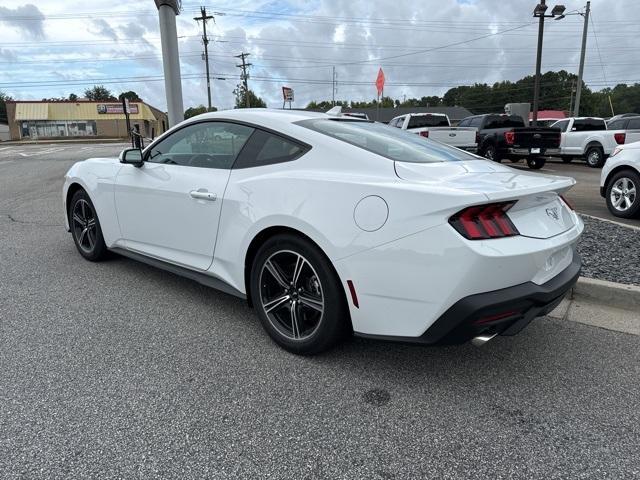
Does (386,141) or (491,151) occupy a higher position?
(386,141)

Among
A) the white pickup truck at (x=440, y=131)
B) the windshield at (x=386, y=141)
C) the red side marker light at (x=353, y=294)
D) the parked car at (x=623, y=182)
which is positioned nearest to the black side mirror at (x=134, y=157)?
the windshield at (x=386, y=141)

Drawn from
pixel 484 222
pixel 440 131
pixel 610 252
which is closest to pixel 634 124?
pixel 440 131

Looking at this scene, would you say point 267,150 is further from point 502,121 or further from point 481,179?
point 502,121

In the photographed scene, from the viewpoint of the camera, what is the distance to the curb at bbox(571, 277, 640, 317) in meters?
→ 3.82

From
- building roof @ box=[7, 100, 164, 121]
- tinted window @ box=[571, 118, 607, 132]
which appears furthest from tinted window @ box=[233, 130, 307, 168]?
building roof @ box=[7, 100, 164, 121]

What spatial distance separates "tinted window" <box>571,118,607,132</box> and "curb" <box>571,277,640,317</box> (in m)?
15.5

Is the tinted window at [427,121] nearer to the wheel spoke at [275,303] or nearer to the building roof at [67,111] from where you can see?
the wheel spoke at [275,303]

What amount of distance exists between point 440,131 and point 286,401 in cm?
1329

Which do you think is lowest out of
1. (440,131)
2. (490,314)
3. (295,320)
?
(295,320)

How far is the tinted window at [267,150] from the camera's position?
3150 millimetres

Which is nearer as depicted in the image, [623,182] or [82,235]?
[82,235]

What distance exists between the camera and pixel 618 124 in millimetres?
16281

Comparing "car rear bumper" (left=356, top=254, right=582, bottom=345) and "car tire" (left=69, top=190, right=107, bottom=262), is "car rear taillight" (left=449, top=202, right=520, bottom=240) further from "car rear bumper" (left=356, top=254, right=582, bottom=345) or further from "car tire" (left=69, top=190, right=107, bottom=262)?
"car tire" (left=69, top=190, right=107, bottom=262)

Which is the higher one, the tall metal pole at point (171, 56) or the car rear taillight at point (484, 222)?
the tall metal pole at point (171, 56)
